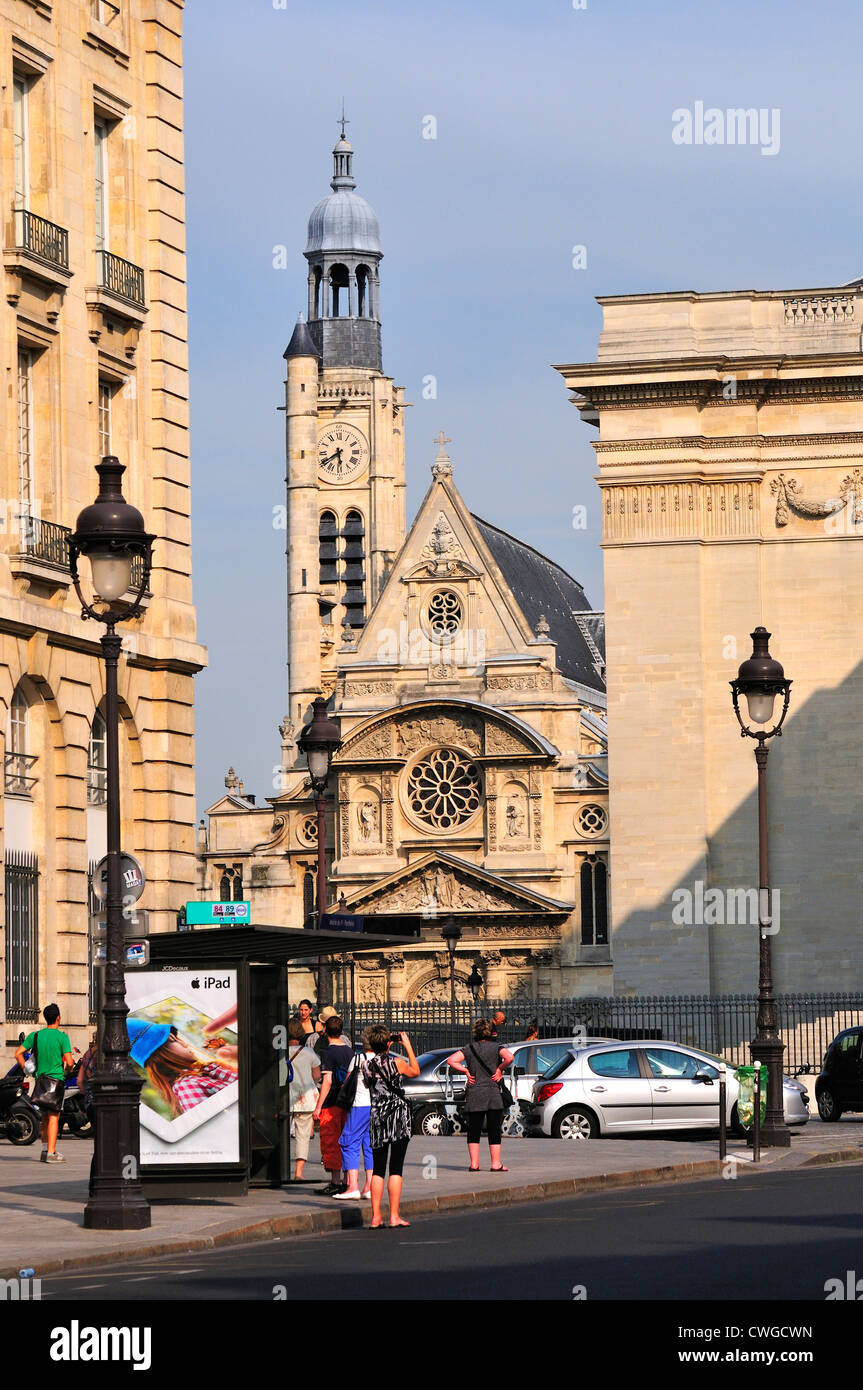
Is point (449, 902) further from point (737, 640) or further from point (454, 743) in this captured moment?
point (737, 640)

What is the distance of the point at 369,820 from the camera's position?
83625mm

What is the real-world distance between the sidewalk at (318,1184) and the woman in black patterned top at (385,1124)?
61cm

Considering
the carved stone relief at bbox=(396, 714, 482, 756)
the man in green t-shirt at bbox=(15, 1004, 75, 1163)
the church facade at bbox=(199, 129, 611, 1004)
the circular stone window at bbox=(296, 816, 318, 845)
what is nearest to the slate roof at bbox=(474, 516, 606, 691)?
the church facade at bbox=(199, 129, 611, 1004)

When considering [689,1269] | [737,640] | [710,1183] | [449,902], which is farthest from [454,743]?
[689,1269]

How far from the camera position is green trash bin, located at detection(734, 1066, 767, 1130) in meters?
28.7

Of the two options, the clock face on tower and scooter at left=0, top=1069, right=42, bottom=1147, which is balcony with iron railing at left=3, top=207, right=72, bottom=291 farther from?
the clock face on tower

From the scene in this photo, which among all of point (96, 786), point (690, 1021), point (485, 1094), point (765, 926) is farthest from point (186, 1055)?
point (690, 1021)

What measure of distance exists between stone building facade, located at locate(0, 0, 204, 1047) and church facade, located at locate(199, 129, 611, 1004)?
47.5 metres

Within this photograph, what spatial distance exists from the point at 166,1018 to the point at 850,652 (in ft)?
107

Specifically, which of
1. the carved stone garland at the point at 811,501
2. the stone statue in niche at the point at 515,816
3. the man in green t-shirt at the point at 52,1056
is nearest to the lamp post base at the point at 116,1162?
the man in green t-shirt at the point at 52,1056

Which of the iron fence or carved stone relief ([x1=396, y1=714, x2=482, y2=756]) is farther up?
carved stone relief ([x1=396, y1=714, x2=482, y2=756])

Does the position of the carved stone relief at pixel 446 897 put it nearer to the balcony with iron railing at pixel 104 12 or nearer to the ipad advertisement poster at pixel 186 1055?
the balcony with iron railing at pixel 104 12

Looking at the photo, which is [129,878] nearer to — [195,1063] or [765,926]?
[195,1063]
